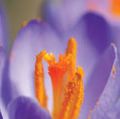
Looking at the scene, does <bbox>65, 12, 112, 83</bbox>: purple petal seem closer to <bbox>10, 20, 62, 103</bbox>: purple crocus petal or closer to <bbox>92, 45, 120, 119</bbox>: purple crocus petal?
<bbox>10, 20, 62, 103</bbox>: purple crocus petal

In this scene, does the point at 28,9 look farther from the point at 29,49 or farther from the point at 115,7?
the point at 29,49

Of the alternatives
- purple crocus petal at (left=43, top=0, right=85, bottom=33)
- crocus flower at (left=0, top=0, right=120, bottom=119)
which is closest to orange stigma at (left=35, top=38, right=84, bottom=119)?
crocus flower at (left=0, top=0, right=120, bottom=119)

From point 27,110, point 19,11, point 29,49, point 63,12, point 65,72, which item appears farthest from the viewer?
point 19,11

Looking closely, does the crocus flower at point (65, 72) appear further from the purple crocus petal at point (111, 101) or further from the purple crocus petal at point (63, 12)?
the purple crocus petal at point (63, 12)

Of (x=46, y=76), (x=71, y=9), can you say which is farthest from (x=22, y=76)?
(x=71, y=9)

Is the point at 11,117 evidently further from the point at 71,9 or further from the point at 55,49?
the point at 71,9

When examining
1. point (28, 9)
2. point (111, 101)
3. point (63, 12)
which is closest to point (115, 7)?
point (63, 12)

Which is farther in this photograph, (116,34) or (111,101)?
(116,34)
